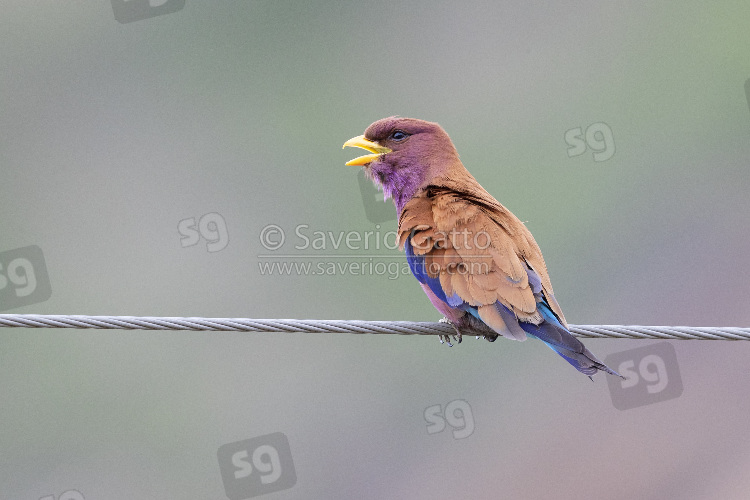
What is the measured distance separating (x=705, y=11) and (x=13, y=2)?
1441cm

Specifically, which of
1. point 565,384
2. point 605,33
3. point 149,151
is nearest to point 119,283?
point 149,151

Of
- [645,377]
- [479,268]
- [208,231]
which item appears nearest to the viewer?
[479,268]

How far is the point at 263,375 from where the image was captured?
38.9 feet

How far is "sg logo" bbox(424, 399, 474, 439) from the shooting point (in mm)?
10273

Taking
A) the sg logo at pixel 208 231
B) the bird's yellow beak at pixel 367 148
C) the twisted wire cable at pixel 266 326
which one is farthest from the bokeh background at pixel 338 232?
the twisted wire cable at pixel 266 326

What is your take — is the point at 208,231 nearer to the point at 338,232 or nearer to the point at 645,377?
the point at 338,232

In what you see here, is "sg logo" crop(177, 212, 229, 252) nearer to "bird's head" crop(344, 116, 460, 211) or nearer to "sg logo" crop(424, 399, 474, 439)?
"sg logo" crop(424, 399, 474, 439)

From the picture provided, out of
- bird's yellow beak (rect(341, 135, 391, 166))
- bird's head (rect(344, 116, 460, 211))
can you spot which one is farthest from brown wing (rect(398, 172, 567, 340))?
bird's yellow beak (rect(341, 135, 391, 166))

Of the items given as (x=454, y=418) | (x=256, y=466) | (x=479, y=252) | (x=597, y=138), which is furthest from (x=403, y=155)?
(x=597, y=138)

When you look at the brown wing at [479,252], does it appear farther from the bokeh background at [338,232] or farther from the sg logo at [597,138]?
the sg logo at [597,138]

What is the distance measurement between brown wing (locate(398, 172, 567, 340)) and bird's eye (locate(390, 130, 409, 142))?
73 centimetres

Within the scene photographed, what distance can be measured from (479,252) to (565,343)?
22.8 inches

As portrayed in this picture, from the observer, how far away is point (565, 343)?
3592 millimetres

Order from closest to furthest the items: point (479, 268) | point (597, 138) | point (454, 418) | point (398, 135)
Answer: point (479, 268) < point (398, 135) < point (454, 418) < point (597, 138)
